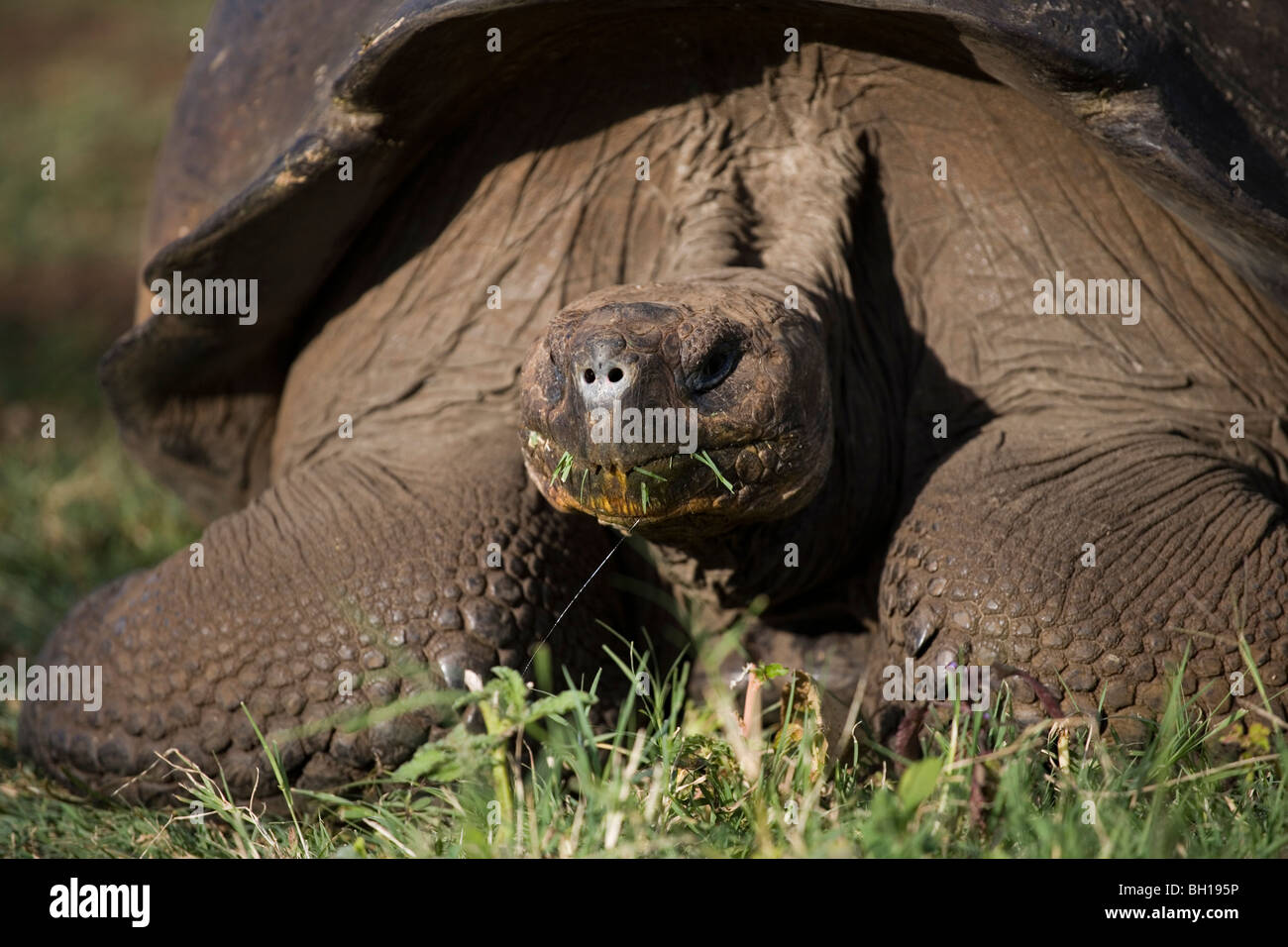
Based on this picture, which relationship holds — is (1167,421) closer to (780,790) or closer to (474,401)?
(780,790)

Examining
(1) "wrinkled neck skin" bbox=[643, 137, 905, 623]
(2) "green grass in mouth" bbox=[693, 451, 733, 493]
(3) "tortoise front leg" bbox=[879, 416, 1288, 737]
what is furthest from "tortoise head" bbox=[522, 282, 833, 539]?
(3) "tortoise front leg" bbox=[879, 416, 1288, 737]

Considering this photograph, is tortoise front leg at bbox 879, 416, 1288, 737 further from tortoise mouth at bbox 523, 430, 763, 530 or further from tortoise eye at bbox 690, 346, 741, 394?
tortoise eye at bbox 690, 346, 741, 394

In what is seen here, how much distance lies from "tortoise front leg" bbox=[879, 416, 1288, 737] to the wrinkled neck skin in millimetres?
165

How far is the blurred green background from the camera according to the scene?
4.45m

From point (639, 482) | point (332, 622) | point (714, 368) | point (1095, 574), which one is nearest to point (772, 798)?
point (639, 482)

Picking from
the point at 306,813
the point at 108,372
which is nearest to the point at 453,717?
the point at 306,813

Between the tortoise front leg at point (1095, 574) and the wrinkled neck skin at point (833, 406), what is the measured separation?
0.17 m

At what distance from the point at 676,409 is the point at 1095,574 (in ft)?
2.88

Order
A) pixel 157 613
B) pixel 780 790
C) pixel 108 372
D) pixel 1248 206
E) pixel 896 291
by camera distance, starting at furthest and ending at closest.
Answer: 1. pixel 108 372
2. pixel 896 291
3. pixel 157 613
4. pixel 1248 206
5. pixel 780 790

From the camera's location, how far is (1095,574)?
8.61ft

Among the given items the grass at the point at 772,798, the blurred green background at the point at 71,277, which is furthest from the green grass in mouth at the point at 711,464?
the blurred green background at the point at 71,277

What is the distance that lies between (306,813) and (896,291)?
1593mm

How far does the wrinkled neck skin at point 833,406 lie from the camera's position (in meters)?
2.81

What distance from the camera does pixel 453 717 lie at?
2.68m
